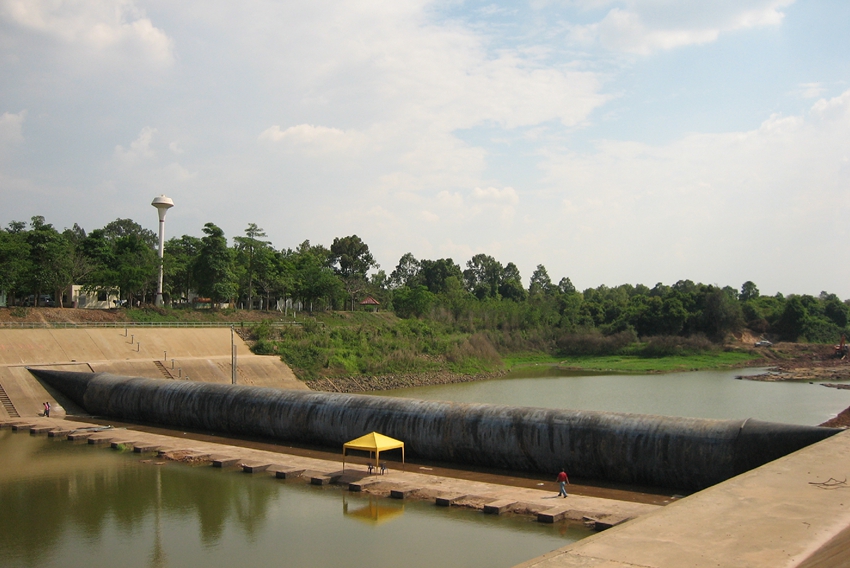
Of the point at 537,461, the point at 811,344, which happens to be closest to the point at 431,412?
the point at 537,461

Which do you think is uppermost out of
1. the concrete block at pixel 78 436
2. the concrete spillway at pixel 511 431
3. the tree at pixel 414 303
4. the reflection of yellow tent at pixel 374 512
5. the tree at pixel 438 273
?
the tree at pixel 438 273

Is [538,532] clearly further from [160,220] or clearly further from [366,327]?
[160,220]

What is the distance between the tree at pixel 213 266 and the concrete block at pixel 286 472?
Answer: 163ft

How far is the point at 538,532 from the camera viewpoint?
15609mm

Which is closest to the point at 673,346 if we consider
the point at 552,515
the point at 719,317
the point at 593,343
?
the point at 719,317

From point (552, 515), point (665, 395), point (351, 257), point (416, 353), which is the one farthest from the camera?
point (351, 257)

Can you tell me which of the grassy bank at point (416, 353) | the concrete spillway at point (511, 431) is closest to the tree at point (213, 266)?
the grassy bank at point (416, 353)

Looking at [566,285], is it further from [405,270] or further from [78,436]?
[78,436]

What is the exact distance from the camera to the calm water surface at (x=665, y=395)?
Result: 42000 mm

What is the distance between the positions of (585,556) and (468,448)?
13.1m

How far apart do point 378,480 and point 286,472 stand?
3.18m

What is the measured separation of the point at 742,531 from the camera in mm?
10922

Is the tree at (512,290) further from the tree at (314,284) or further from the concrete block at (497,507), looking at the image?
the concrete block at (497,507)

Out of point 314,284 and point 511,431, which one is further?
point 314,284
